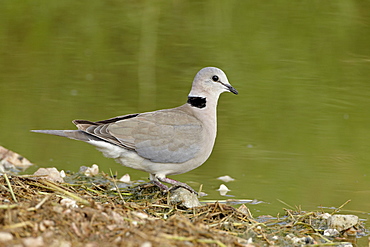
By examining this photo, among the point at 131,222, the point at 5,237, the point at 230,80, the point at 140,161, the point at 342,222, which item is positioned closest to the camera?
the point at 5,237

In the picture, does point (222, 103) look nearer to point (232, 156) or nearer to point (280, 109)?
point (280, 109)

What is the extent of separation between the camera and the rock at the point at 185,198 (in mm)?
5559

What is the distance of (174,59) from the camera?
37.3ft

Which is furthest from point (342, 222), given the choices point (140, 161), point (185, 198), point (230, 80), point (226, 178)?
point (230, 80)

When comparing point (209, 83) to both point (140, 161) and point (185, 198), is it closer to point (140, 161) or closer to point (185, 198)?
point (140, 161)

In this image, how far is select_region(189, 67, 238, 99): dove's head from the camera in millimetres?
6609

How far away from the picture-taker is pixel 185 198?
5.59 m

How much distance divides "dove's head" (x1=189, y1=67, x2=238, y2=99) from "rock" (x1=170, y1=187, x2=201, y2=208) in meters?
1.26

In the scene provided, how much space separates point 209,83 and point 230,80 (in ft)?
12.0

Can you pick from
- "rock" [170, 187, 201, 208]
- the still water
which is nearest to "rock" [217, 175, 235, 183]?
the still water

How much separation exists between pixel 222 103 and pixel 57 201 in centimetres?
515

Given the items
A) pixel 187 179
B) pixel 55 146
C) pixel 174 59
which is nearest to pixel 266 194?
pixel 187 179

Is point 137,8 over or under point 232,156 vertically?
over

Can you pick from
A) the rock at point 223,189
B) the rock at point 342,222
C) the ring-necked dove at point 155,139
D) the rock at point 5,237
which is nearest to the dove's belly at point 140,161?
the ring-necked dove at point 155,139
